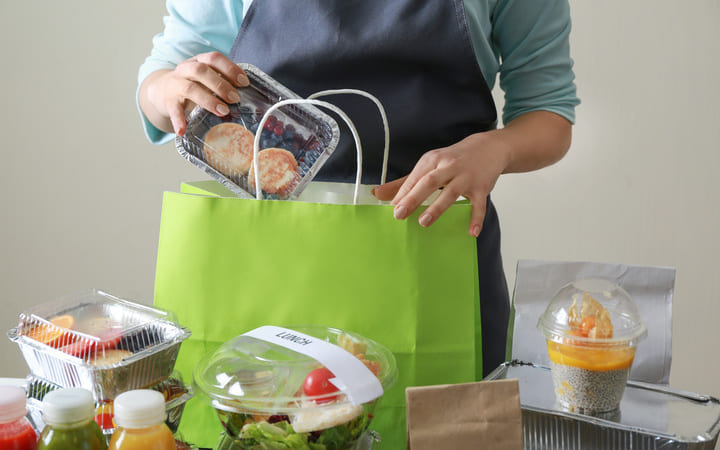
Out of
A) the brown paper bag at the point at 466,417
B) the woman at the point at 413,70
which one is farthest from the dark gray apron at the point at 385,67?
the brown paper bag at the point at 466,417

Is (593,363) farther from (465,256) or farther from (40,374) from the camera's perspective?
(40,374)

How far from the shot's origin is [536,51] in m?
0.94

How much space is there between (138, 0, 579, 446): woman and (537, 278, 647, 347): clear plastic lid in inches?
7.3

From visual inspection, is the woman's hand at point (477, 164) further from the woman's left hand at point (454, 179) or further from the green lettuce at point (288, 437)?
the green lettuce at point (288, 437)

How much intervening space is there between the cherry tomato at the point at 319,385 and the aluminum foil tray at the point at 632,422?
0.19 meters

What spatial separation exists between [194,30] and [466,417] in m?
0.71

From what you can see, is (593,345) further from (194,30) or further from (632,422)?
(194,30)

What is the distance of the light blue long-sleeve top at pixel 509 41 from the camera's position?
3.04ft

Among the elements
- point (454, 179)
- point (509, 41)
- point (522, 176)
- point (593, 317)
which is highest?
point (509, 41)

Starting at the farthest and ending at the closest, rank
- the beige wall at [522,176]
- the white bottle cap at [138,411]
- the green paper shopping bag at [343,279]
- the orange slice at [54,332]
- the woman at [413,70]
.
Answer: the beige wall at [522,176]
the woman at [413,70]
the green paper shopping bag at [343,279]
the orange slice at [54,332]
the white bottle cap at [138,411]

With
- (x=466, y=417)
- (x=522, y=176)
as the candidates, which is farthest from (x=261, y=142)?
(x=522, y=176)

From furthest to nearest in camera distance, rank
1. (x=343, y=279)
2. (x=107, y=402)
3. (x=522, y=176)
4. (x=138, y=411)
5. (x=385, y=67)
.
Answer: (x=522, y=176) < (x=385, y=67) < (x=343, y=279) < (x=107, y=402) < (x=138, y=411)

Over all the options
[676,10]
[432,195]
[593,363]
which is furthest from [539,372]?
[676,10]

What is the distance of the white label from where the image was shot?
0.57 metres
